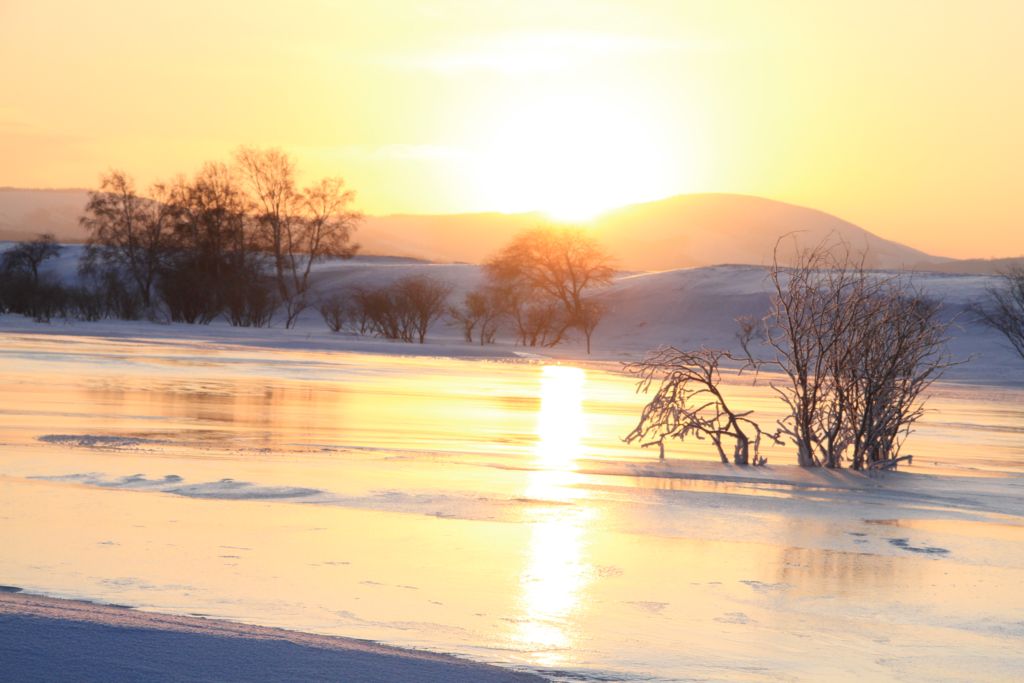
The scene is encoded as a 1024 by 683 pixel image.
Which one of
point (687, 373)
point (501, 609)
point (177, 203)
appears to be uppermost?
point (177, 203)

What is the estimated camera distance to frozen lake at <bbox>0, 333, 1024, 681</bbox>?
6578 mm

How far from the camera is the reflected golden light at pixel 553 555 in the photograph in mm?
6516

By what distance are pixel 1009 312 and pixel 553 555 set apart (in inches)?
2363

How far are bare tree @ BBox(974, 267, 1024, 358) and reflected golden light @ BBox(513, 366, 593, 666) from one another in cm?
4175

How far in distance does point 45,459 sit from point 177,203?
73891 mm

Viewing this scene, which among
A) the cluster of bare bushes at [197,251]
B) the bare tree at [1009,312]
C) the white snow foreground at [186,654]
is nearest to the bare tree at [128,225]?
the cluster of bare bushes at [197,251]

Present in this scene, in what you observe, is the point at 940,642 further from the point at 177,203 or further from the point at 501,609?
the point at 177,203

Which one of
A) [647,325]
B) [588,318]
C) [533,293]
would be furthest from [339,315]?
[647,325]

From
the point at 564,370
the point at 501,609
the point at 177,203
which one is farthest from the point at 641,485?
the point at 177,203

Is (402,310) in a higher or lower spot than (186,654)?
higher

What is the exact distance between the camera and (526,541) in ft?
30.3

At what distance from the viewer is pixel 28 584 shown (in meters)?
7.10

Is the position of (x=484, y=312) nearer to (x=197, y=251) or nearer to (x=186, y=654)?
(x=197, y=251)

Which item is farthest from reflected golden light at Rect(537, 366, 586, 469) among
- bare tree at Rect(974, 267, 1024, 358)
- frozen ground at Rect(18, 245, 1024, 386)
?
bare tree at Rect(974, 267, 1024, 358)
